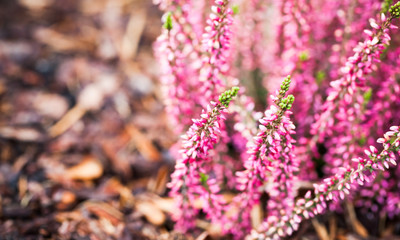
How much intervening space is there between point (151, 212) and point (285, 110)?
150 centimetres

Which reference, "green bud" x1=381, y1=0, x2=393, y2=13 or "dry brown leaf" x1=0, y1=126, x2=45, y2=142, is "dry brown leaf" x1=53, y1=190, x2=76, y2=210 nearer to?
"dry brown leaf" x1=0, y1=126, x2=45, y2=142

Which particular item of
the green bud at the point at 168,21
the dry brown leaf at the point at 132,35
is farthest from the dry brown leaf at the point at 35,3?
the green bud at the point at 168,21

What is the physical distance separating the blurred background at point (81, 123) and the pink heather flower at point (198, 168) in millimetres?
359

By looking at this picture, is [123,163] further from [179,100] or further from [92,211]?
[179,100]

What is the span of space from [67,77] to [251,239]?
263 cm

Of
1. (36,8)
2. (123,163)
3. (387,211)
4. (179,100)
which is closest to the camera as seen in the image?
(179,100)

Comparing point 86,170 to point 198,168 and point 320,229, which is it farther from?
point 320,229

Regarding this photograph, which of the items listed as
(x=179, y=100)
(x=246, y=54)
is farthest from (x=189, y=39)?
(x=246, y=54)

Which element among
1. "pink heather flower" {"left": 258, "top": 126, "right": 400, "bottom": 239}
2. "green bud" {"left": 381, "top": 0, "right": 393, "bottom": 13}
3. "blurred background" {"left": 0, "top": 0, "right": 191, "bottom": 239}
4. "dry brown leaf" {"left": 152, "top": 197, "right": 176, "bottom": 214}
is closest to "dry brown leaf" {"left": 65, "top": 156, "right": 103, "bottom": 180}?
"blurred background" {"left": 0, "top": 0, "right": 191, "bottom": 239}

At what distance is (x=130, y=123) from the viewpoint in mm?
3414

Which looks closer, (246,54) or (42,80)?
(246,54)

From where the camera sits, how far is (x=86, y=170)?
2965 mm

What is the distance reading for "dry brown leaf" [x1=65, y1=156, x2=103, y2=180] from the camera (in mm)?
2930

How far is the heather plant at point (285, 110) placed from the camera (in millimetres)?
1745
